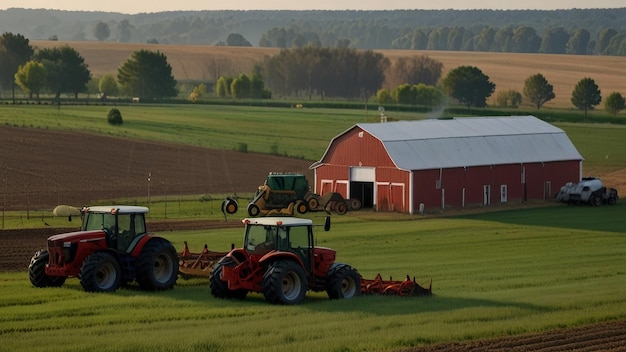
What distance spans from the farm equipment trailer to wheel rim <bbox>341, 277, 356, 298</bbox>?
0.14 m

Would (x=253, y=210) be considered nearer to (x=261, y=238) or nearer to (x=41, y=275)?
(x=41, y=275)

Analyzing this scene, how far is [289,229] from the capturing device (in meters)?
29.1

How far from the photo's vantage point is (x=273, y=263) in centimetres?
2873

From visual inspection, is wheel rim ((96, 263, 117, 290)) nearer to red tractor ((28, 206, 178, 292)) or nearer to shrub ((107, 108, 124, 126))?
red tractor ((28, 206, 178, 292))

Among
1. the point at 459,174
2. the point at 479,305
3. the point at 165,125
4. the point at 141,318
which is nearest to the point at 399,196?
the point at 459,174

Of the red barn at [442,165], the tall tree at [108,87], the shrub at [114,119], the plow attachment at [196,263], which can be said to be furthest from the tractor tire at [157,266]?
the tall tree at [108,87]

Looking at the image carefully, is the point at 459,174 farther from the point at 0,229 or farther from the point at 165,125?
the point at 165,125

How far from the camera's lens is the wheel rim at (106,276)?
98.9 ft

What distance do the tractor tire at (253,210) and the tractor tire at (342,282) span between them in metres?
Answer: 26.3

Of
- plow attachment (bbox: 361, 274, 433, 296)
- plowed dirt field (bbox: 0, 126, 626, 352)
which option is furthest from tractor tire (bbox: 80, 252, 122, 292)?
plowed dirt field (bbox: 0, 126, 626, 352)

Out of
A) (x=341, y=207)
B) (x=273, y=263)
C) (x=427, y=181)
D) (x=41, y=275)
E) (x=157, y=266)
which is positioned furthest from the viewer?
(x=427, y=181)

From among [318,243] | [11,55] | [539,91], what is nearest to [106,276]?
[318,243]

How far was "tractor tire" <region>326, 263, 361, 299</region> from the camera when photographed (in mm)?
29859

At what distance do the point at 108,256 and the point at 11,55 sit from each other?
447ft
